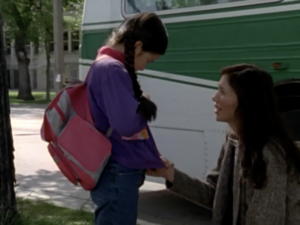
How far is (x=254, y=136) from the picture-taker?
2.18 meters

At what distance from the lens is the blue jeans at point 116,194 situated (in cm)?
262

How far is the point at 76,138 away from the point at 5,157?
86.9 inches

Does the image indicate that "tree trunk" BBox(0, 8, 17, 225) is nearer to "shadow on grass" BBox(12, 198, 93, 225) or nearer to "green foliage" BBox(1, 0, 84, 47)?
"shadow on grass" BBox(12, 198, 93, 225)

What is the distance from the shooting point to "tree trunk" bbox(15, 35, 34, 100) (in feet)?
105

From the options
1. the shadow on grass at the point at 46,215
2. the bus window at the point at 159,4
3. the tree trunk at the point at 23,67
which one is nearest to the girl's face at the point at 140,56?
the bus window at the point at 159,4

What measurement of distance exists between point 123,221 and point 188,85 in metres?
2.74

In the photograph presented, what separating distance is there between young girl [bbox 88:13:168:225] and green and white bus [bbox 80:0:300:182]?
7.25ft

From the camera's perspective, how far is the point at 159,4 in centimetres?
559

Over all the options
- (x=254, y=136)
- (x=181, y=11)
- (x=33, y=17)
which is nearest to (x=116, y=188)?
(x=254, y=136)

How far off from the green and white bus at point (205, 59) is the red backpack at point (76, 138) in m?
2.41

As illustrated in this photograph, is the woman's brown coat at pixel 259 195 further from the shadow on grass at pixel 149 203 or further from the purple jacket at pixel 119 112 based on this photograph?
the shadow on grass at pixel 149 203

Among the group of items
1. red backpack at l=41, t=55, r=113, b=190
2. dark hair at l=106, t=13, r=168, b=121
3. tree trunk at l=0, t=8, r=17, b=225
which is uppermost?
dark hair at l=106, t=13, r=168, b=121

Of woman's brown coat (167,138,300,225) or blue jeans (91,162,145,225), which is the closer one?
woman's brown coat (167,138,300,225)

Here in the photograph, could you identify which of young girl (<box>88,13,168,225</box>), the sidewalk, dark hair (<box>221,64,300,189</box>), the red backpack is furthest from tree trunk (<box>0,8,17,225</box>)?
dark hair (<box>221,64,300,189</box>)
